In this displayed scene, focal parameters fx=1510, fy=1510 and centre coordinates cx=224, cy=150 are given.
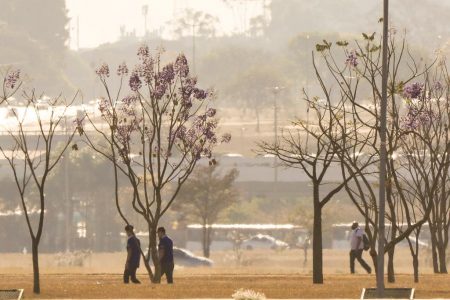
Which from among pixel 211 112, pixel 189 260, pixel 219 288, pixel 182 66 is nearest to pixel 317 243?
pixel 219 288

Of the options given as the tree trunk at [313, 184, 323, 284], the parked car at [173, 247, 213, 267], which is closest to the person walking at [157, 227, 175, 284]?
the tree trunk at [313, 184, 323, 284]

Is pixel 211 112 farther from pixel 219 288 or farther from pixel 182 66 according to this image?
pixel 219 288

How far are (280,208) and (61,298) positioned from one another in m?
145

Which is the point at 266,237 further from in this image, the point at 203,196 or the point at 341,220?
the point at 203,196

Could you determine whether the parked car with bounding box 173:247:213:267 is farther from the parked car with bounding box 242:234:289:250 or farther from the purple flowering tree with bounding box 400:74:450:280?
the purple flowering tree with bounding box 400:74:450:280

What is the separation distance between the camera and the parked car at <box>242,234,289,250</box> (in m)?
140

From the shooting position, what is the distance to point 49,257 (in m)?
127

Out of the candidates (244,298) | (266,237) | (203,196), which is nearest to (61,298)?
(244,298)

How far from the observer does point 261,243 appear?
14212 centimetres

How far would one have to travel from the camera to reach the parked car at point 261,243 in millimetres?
139625

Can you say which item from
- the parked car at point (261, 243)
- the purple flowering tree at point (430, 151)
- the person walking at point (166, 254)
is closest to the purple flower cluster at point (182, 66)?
the person walking at point (166, 254)

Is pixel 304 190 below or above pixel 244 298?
above

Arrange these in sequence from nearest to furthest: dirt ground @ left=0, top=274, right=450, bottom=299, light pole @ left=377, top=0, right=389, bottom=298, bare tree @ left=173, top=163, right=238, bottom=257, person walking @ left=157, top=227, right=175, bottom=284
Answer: light pole @ left=377, top=0, right=389, bottom=298 → dirt ground @ left=0, top=274, right=450, bottom=299 → person walking @ left=157, top=227, right=175, bottom=284 → bare tree @ left=173, top=163, right=238, bottom=257

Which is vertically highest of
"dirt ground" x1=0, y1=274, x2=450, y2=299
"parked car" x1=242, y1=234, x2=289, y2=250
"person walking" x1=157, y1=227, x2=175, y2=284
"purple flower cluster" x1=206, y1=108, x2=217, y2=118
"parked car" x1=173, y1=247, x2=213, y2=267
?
"purple flower cluster" x1=206, y1=108, x2=217, y2=118
